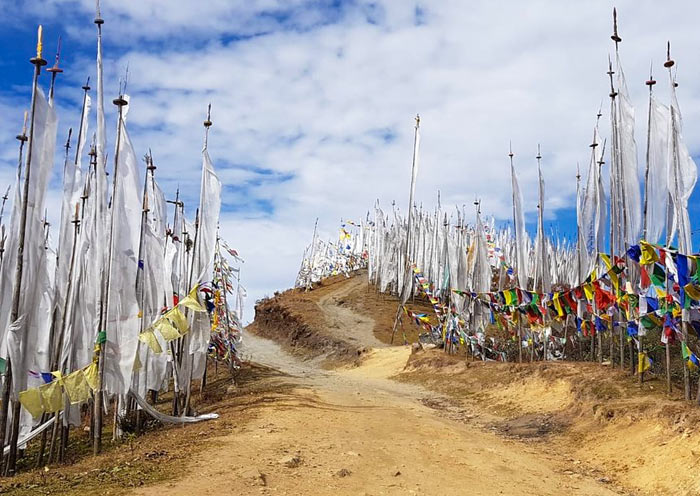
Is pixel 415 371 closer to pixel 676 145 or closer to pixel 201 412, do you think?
pixel 201 412

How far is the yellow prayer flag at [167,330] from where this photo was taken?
9672 millimetres

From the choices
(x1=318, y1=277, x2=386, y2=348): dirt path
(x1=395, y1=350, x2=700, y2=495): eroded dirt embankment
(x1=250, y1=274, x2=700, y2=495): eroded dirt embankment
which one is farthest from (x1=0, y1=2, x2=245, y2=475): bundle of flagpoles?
(x1=318, y1=277, x2=386, y2=348): dirt path

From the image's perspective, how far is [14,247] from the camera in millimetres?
9141

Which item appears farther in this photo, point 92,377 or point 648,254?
point 648,254

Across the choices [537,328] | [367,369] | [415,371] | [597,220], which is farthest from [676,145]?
[367,369]

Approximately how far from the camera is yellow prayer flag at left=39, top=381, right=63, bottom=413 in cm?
834

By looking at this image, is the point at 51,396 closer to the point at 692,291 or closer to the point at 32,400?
the point at 32,400

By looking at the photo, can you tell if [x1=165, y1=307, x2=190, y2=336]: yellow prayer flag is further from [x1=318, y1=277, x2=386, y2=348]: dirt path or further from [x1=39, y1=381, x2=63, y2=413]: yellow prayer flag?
[x1=318, y1=277, x2=386, y2=348]: dirt path

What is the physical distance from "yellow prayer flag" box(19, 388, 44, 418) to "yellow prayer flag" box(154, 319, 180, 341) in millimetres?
2021

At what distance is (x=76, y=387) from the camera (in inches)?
340

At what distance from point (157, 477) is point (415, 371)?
1457 centimetres

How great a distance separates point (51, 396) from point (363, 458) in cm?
453

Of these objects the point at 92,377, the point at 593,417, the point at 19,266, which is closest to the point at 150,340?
the point at 92,377

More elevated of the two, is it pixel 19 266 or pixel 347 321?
pixel 19 266
